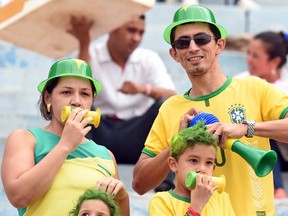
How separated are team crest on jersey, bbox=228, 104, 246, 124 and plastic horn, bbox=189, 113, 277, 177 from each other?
287 millimetres

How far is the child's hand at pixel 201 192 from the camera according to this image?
530 centimetres

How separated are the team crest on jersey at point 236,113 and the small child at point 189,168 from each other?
36cm

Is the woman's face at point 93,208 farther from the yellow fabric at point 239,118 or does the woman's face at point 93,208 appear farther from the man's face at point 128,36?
the man's face at point 128,36

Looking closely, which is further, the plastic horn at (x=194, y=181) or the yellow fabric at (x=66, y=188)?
the yellow fabric at (x=66, y=188)

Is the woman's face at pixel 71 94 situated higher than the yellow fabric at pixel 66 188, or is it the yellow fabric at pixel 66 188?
the woman's face at pixel 71 94

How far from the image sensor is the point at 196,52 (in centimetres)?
589

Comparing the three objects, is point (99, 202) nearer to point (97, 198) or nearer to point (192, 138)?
point (97, 198)

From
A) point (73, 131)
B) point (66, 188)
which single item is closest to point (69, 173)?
point (66, 188)

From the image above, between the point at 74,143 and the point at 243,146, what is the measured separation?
2.72 ft

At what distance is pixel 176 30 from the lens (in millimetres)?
6004

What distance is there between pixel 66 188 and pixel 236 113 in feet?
3.27

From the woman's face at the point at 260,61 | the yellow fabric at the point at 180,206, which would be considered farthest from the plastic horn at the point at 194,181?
the woman's face at the point at 260,61

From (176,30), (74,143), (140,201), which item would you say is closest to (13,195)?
(74,143)

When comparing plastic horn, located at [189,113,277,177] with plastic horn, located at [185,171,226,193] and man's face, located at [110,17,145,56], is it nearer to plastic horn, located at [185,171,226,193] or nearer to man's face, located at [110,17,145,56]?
plastic horn, located at [185,171,226,193]
